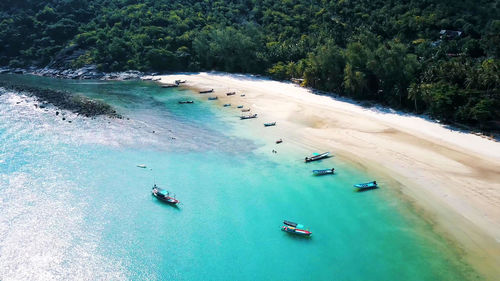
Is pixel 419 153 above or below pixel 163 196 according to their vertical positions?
above

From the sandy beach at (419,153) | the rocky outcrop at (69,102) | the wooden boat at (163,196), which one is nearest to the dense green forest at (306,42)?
the sandy beach at (419,153)

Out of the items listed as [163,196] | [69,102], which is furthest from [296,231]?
[69,102]

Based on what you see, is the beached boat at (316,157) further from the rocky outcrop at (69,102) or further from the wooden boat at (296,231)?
the rocky outcrop at (69,102)

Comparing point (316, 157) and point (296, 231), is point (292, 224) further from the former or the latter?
point (316, 157)

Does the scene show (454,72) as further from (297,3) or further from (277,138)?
(297,3)

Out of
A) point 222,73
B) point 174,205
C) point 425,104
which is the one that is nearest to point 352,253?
point 174,205
